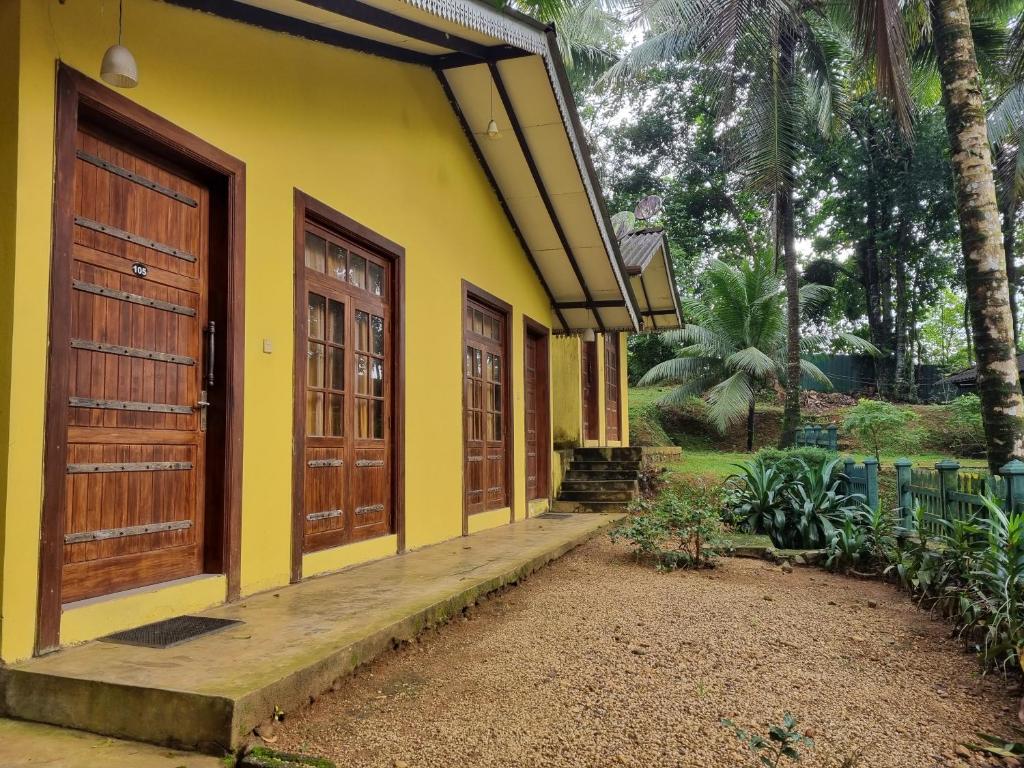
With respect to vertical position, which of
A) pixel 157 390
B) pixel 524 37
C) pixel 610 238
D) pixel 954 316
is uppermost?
pixel 954 316

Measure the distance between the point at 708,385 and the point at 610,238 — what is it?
40.4 ft

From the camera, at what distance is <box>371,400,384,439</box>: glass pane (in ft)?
19.2

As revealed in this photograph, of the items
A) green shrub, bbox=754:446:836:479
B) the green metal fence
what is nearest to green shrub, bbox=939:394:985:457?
green shrub, bbox=754:446:836:479

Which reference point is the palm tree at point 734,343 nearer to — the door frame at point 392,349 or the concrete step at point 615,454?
the concrete step at point 615,454

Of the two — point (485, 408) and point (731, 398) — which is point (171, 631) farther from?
point (731, 398)

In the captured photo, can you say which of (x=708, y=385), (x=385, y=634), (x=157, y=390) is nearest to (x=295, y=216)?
(x=157, y=390)

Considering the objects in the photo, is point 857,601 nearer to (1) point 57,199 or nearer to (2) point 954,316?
(1) point 57,199

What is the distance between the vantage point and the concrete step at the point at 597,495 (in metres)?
A: 10.6

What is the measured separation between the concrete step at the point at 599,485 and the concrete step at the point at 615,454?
515 mm

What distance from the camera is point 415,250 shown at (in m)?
6.52

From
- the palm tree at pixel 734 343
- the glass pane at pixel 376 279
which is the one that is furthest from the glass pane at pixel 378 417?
the palm tree at pixel 734 343

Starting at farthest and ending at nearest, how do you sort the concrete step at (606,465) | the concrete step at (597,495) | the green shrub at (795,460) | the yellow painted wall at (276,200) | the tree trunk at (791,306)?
the tree trunk at (791,306) < the concrete step at (606,465) < the concrete step at (597,495) < the green shrub at (795,460) < the yellow painted wall at (276,200)

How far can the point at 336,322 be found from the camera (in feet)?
17.6

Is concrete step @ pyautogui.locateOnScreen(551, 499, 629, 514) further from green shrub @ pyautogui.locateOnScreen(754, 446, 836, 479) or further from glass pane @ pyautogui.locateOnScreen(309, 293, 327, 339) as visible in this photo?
glass pane @ pyautogui.locateOnScreen(309, 293, 327, 339)
